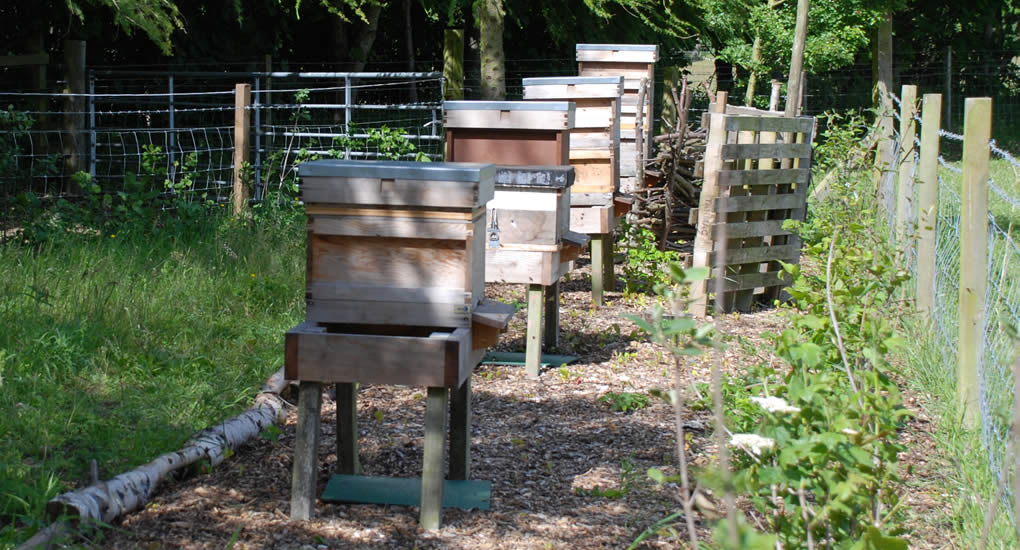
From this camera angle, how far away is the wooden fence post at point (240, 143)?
9625 mm

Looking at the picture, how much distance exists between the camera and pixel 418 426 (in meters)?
5.14

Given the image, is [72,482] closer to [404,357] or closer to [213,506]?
[213,506]

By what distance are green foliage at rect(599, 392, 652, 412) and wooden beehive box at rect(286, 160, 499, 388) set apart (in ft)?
5.95

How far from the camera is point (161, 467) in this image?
3994mm

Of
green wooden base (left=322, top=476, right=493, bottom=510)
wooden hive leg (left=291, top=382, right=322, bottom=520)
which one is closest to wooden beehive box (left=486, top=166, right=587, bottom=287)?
green wooden base (left=322, top=476, right=493, bottom=510)

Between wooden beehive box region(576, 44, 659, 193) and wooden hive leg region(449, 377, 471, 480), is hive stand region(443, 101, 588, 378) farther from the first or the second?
wooden beehive box region(576, 44, 659, 193)

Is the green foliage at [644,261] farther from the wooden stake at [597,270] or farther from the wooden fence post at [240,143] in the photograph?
the wooden fence post at [240,143]

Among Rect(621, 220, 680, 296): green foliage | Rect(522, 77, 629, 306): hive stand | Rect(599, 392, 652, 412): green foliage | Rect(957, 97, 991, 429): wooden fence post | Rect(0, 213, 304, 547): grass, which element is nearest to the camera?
Rect(0, 213, 304, 547): grass

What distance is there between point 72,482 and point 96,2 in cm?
799

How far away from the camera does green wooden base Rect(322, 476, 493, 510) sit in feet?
13.3

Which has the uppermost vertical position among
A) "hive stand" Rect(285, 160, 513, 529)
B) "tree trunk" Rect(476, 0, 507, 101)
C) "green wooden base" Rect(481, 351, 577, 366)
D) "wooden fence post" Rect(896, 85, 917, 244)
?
"tree trunk" Rect(476, 0, 507, 101)

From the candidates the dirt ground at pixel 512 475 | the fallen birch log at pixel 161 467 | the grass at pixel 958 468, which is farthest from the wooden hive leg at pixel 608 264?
the fallen birch log at pixel 161 467

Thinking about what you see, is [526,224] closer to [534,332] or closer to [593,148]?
[534,332]

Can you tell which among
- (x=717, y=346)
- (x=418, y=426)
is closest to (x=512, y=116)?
(x=418, y=426)
